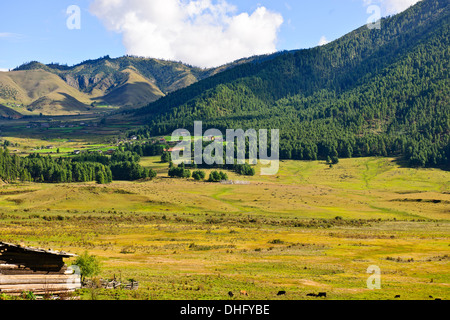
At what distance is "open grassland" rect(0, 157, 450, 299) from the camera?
1676 inches

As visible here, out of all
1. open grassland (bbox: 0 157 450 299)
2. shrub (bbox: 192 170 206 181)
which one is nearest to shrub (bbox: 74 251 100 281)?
open grassland (bbox: 0 157 450 299)

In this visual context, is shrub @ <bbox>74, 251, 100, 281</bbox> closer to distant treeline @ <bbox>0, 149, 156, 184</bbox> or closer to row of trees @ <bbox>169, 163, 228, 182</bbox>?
distant treeline @ <bbox>0, 149, 156, 184</bbox>

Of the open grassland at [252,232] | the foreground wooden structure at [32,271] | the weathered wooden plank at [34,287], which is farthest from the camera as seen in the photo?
the open grassland at [252,232]

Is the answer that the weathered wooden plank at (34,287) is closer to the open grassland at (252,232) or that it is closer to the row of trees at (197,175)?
the open grassland at (252,232)

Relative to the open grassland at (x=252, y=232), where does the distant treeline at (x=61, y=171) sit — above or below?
above

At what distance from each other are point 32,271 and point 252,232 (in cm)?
5923

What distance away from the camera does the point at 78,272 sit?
36.5m

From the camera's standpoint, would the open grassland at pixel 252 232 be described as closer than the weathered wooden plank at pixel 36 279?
No

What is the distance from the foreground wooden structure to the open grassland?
2.71 metres

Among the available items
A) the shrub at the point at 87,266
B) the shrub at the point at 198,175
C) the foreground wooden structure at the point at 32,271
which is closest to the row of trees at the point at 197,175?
the shrub at the point at 198,175

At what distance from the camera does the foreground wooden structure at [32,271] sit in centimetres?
3114

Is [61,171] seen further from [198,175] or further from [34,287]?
[34,287]

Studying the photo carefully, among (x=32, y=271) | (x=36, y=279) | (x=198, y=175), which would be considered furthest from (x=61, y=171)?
(x=36, y=279)

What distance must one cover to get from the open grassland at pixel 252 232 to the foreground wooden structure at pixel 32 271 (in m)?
2.71
